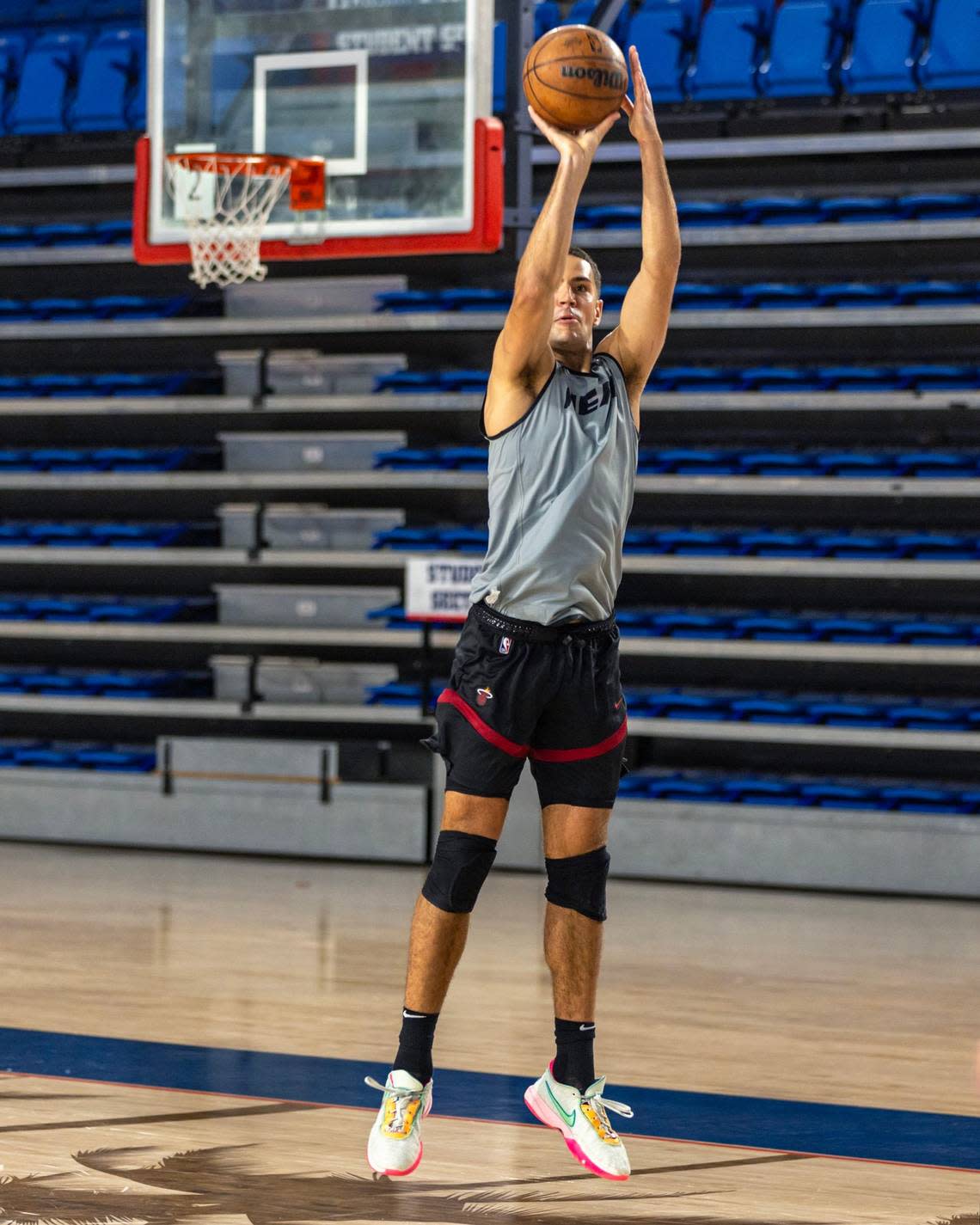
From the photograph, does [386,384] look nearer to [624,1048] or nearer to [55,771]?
[55,771]

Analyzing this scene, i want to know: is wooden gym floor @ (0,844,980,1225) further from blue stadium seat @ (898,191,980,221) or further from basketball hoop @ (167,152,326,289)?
blue stadium seat @ (898,191,980,221)

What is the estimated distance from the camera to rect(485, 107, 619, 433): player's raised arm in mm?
3129

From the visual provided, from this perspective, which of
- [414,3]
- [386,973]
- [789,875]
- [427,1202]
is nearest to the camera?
[427,1202]

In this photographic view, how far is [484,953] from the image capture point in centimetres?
592

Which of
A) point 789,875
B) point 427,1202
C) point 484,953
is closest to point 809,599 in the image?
point 789,875

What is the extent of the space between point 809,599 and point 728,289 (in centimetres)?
148

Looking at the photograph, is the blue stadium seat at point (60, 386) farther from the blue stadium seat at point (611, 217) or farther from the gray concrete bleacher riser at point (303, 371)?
the blue stadium seat at point (611, 217)

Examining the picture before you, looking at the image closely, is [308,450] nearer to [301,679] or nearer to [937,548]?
[301,679]

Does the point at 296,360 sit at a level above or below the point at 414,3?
below

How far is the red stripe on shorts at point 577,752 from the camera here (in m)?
3.28

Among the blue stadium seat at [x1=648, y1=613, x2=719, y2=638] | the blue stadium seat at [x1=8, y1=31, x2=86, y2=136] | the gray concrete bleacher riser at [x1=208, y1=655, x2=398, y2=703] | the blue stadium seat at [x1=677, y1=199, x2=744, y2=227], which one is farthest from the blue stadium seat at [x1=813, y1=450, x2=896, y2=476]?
the blue stadium seat at [x1=8, y1=31, x2=86, y2=136]

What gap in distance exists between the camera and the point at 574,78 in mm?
3469

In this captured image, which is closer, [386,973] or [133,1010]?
[133,1010]

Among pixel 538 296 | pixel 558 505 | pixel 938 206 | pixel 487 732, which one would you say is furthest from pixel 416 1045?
pixel 938 206
